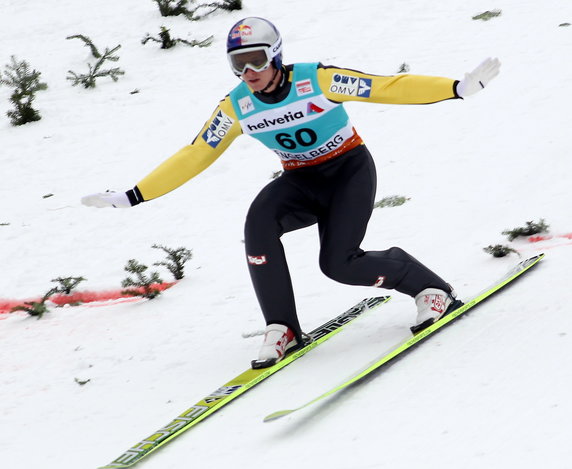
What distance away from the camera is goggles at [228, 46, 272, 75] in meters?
4.74

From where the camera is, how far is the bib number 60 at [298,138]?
16.3 ft

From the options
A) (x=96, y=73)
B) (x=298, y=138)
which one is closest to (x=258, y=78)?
(x=298, y=138)

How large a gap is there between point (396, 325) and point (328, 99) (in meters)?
1.46

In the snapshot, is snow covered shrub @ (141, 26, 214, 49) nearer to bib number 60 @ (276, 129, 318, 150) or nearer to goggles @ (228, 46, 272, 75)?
bib number 60 @ (276, 129, 318, 150)

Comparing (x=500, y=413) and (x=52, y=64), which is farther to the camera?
(x=52, y=64)

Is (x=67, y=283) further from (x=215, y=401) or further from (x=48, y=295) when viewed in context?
(x=215, y=401)

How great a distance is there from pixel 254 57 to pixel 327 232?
106 cm

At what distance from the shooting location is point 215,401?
4.50 meters

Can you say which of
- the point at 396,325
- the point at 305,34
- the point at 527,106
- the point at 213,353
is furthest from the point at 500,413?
the point at 305,34

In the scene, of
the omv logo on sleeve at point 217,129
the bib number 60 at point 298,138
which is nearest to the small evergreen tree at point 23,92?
the omv logo on sleeve at point 217,129

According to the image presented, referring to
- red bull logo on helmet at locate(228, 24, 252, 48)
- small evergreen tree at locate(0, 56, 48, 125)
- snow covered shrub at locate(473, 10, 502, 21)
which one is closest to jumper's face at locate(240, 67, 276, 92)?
red bull logo on helmet at locate(228, 24, 252, 48)

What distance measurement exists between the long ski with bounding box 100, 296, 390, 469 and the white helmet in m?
1.64

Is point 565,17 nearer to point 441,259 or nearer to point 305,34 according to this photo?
point 305,34

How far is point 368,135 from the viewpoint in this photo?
9.62 meters
